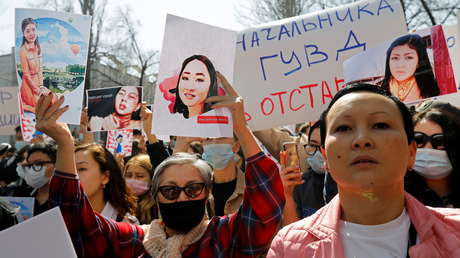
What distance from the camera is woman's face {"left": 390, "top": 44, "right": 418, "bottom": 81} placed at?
2.69 metres

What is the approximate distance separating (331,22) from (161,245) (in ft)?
6.71

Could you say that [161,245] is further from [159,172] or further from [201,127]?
[201,127]

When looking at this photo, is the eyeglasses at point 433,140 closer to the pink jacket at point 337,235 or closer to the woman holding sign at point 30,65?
the pink jacket at point 337,235

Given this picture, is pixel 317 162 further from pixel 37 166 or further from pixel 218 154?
pixel 37 166

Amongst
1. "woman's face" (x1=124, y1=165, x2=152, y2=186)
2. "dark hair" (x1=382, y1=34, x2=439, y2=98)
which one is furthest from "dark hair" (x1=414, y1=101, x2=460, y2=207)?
"woman's face" (x1=124, y1=165, x2=152, y2=186)

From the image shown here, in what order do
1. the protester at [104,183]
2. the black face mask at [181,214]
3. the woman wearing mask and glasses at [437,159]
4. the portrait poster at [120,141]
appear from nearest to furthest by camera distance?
the black face mask at [181,214] < the woman wearing mask and glasses at [437,159] < the protester at [104,183] < the portrait poster at [120,141]

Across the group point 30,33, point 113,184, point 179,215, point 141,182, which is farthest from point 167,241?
point 30,33

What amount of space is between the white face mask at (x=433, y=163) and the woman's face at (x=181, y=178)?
4.11ft

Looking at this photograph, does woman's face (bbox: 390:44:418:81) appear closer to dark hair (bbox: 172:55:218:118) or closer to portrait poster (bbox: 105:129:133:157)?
dark hair (bbox: 172:55:218:118)

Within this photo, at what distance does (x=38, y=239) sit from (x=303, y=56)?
2.19 m

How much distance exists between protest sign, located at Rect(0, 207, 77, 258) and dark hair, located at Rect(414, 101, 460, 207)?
77.9 inches

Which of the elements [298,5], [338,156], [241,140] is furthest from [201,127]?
[298,5]

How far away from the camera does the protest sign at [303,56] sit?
9.68 ft

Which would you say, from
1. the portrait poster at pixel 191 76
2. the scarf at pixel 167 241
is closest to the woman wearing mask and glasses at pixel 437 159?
the portrait poster at pixel 191 76
